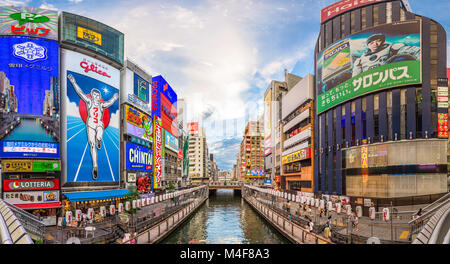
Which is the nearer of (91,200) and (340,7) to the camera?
(91,200)

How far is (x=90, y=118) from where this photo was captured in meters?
49.8

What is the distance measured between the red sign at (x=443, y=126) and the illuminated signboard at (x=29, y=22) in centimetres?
6214

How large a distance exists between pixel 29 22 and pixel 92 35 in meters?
10.4

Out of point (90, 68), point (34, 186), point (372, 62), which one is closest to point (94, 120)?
point (90, 68)

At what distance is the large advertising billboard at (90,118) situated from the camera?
46344 mm

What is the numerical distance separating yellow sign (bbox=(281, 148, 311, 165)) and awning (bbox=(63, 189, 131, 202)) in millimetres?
45617

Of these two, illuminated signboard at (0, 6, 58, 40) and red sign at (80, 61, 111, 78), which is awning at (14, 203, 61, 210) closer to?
red sign at (80, 61, 111, 78)

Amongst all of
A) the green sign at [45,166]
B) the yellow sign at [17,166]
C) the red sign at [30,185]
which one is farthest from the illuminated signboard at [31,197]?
the green sign at [45,166]

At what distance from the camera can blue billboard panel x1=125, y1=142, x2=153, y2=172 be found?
62.1m

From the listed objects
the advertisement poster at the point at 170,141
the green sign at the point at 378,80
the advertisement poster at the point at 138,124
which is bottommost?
the advertisement poster at the point at 170,141

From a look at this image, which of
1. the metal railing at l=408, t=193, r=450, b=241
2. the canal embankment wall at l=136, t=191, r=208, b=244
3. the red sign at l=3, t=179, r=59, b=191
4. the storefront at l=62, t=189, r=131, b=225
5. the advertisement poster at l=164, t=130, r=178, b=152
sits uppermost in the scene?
the advertisement poster at l=164, t=130, r=178, b=152

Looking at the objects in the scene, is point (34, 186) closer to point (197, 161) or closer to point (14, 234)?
point (14, 234)

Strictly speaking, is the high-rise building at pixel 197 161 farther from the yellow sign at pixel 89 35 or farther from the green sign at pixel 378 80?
the yellow sign at pixel 89 35

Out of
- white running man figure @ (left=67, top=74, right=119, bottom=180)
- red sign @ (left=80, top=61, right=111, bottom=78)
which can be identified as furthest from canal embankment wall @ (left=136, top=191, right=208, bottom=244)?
red sign @ (left=80, top=61, right=111, bottom=78)
